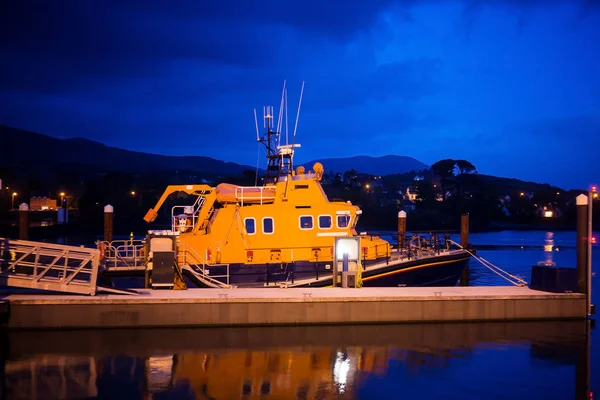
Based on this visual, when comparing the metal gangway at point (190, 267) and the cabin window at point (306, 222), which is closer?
the metal gangway at point (190, 267)

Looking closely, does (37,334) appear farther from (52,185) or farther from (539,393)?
(52,185)

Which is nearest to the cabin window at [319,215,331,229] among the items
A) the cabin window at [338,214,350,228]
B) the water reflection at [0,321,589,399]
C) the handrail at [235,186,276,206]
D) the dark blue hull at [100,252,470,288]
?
the cabin window at [338,214,350,228]

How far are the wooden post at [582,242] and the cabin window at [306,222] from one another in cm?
684

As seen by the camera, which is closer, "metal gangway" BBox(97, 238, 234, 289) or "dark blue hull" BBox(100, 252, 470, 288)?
"metal gangway" BBox(97, 238, 234, 289)

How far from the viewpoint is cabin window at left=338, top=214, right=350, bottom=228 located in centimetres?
1722

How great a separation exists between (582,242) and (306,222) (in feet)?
23.2

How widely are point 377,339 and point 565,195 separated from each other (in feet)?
→ 416

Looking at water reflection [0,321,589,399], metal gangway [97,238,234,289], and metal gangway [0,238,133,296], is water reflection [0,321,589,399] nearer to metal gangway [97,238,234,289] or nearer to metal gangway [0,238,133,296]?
metal gangway [0,238,133,296]

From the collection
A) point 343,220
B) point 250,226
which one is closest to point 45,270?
point 250,226

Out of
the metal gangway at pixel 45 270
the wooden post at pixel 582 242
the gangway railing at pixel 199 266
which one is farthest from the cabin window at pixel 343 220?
the metal gangway at pixel 45 270

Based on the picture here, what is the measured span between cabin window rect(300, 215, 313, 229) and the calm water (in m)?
4.03

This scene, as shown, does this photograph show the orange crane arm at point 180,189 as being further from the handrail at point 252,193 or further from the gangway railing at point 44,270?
the gangway railing at point 44,270

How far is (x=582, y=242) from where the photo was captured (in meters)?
14.9

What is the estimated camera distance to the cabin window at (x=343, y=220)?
1722 centimetres
